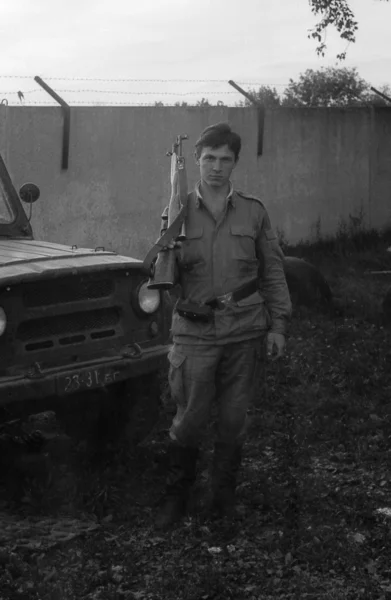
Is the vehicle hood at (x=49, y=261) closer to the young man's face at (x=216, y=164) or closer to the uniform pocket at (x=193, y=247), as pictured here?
the uniform pocket at (x=193, y=247)

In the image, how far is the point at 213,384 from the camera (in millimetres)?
4812

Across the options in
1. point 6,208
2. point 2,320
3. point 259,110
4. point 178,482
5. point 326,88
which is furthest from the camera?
point 326,88

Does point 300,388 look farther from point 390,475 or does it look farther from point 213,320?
point 213,320

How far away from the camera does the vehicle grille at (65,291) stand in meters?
5.21

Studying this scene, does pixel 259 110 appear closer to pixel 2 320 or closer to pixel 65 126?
pixel 65 126

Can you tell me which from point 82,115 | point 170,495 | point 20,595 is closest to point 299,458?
point 170,495

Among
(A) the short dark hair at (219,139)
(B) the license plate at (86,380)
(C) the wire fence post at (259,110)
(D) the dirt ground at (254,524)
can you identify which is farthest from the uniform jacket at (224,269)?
(C) the wire fence post at (259,110)

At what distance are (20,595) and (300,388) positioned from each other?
3.59 metres

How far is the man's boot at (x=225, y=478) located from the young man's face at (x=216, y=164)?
1.19 metres

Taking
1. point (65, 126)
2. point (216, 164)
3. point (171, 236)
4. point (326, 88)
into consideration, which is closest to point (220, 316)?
point (171, 236)

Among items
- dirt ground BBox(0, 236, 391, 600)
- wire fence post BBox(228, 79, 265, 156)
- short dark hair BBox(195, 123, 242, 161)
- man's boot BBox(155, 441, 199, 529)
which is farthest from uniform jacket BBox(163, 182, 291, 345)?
wire fence post BBox(228, 79, 265, 156)

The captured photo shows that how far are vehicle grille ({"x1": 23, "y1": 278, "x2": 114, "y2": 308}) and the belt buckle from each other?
93cm

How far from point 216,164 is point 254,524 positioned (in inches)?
63.1

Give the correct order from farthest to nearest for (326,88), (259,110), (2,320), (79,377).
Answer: (326,88), (259,110), (79,377), (2,320)
